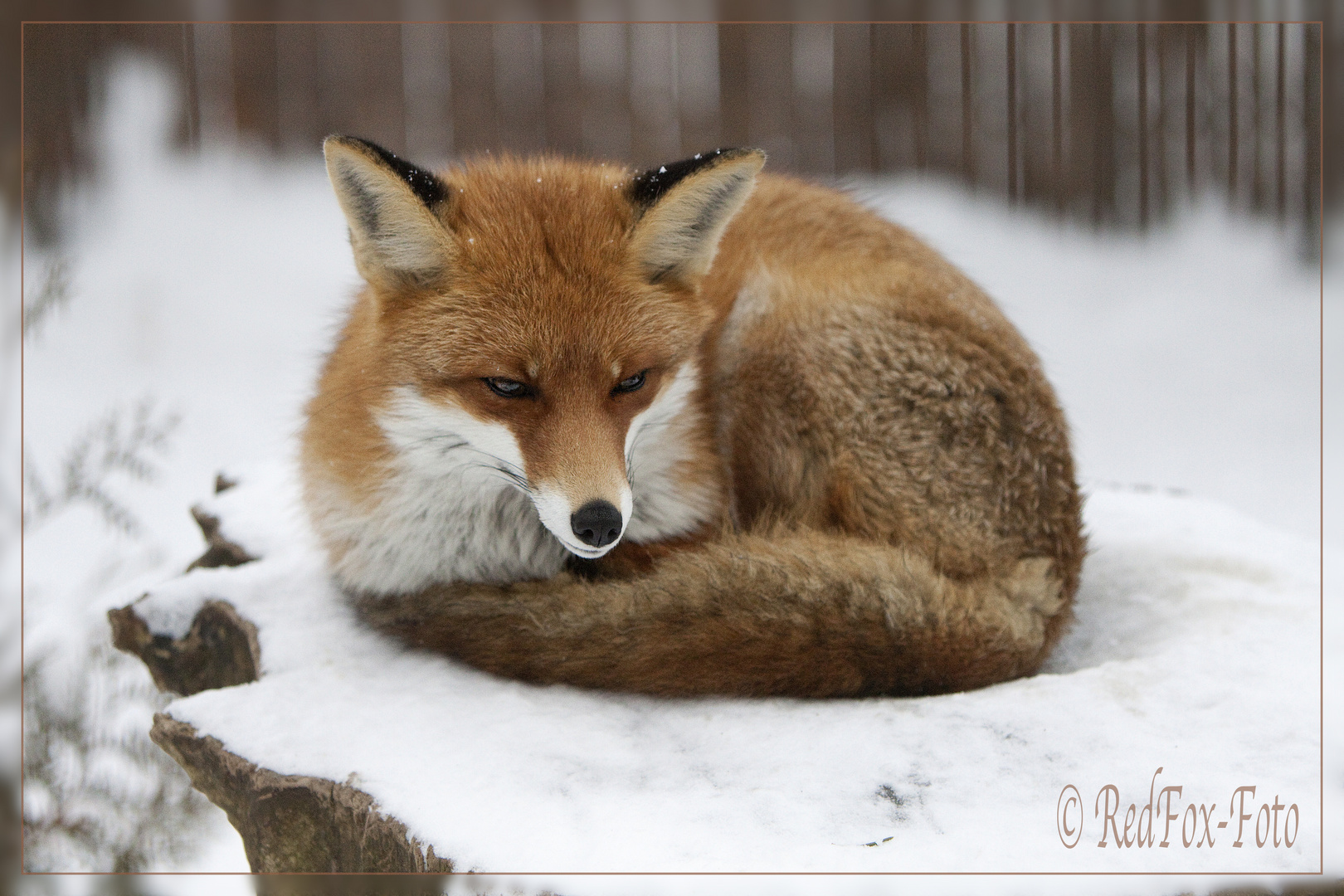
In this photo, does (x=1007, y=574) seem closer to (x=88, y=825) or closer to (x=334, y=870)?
(x=334, y=870)

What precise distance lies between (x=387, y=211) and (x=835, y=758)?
1.39 metres

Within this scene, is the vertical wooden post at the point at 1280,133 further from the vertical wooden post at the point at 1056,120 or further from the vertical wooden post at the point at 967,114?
the vertical wooden post at the point at 967,114

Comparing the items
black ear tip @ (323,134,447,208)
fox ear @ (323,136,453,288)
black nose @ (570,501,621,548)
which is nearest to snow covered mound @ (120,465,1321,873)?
black nose @ (570,501,621,548)

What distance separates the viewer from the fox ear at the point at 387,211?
1.83 m

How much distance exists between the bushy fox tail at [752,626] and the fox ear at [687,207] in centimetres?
66

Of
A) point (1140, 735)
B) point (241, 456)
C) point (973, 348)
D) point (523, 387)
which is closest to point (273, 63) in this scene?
point (241, 456)

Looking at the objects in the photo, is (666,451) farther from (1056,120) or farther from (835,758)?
(1056,120)

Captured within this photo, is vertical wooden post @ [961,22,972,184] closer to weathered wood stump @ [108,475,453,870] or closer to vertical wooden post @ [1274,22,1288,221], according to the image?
vertical wooden post @ [1274,22,1288,221]

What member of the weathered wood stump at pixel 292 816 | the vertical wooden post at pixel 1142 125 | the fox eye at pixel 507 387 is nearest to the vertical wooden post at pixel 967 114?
the vertical wooden post at pixel 1142 125

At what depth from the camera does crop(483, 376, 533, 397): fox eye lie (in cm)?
193

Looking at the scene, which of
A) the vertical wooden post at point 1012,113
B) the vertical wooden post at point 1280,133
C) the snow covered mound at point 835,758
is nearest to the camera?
the snow covered mound at point 835,758

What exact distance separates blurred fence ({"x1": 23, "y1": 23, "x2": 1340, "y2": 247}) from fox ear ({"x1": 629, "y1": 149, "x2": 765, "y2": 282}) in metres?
1.21

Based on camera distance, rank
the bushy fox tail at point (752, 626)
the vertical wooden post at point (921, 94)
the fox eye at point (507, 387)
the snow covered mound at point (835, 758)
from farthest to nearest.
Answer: the vertical wooden post at point (921, 94)
the bushy fox tail at point (752, 626)
the fox eye at point (507, 387)
the snow covered mound at point (835, 758)

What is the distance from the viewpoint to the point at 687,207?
2.10m
